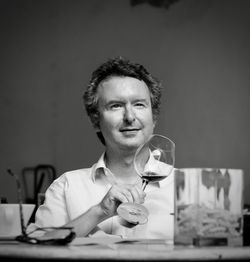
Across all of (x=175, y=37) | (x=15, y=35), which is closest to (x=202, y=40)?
(x=175, y=37)

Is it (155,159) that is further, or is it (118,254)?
(155,159)

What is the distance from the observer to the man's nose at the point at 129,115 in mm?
1882

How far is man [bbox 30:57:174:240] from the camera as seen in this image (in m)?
1.80

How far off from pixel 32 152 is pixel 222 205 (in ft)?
13.2

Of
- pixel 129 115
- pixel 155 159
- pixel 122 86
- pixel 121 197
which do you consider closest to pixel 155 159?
pixel 155 159

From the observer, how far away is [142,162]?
1573mm

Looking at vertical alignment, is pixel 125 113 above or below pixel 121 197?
above

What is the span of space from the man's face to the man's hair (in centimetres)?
3

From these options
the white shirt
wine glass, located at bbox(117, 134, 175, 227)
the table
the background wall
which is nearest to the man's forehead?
the white shirt

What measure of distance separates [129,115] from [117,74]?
0.80 ft

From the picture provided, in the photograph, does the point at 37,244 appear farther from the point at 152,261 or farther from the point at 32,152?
the point at 32,152

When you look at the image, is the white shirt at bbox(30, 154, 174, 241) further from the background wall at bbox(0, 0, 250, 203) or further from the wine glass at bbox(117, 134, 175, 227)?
the background wall at bbox(0, 0, 250, 203)

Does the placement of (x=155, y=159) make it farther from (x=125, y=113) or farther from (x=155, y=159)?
(x=125, y=113)

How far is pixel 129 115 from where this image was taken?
189cm
